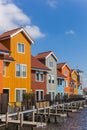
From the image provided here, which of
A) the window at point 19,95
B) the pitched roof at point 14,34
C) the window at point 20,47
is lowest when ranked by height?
the window at point 19,95

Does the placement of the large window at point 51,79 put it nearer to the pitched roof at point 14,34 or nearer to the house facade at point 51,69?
the house facade at point 51,69

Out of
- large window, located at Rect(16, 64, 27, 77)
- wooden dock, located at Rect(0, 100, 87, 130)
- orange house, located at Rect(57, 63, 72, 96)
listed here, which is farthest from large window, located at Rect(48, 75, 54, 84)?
large window, located at Rect(16, 64, 27, 77)

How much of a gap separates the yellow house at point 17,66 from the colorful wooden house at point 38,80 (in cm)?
411

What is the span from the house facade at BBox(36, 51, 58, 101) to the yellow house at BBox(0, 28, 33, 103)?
12685 millimetres

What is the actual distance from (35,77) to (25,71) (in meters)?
6.04

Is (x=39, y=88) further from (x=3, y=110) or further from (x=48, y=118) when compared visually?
(x=3, y=110)

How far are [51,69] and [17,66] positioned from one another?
17720 millimetres

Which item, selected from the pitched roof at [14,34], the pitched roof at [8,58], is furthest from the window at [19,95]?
the pitched roof at [14,34]

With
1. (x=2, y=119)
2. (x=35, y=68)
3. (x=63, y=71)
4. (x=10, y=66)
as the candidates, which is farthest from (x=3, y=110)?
(x=63, y=71)

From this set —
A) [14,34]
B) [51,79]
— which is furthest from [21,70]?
[51,79]

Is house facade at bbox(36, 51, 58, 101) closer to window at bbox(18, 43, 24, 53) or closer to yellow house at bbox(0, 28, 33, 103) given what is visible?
yellow house at bbox(0, 28, 33, 103)

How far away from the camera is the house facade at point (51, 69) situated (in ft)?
199

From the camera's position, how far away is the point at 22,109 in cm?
3716

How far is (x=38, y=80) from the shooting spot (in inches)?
2126
